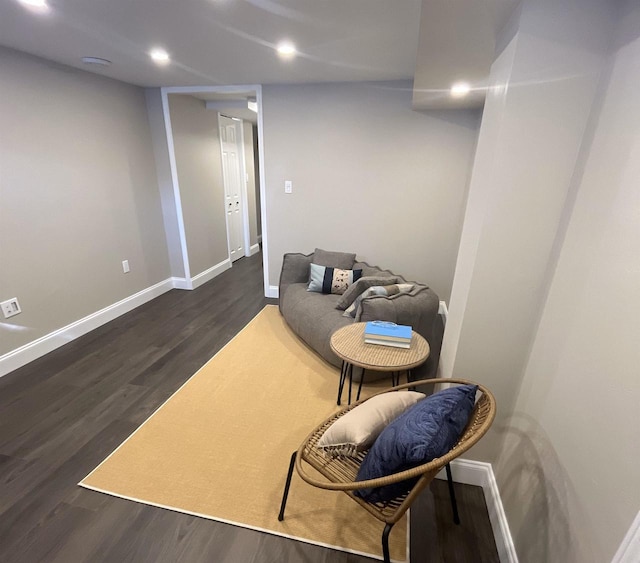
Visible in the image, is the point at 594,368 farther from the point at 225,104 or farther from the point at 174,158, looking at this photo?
the point at 225,104

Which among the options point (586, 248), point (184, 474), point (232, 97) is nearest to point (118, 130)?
point (232, 97)

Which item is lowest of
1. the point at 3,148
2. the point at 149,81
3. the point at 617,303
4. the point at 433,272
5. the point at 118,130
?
the point at 433,272

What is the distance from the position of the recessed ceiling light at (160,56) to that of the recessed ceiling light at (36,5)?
669 mm

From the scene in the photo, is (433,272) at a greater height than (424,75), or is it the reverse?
(424,75)

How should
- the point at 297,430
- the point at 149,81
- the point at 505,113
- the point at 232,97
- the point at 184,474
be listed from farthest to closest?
the point at 232,97 → the point at 149,81 → the point at 297,430 → the point at 184,474 → the point at 505,113

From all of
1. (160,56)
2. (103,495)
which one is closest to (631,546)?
(103,495)

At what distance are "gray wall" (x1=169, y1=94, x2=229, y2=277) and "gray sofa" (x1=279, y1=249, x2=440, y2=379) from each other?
4.90 feet

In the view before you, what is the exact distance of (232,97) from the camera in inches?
153

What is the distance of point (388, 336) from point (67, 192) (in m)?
2.91

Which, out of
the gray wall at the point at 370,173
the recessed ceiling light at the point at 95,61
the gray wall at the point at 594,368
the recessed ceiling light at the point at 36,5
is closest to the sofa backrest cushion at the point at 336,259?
the gray wall at the point at 370,173

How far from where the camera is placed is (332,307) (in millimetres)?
2838

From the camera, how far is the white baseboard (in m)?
1.32

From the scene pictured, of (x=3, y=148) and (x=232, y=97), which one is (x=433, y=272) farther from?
(x=3, y=148)

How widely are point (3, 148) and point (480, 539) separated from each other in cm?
369
